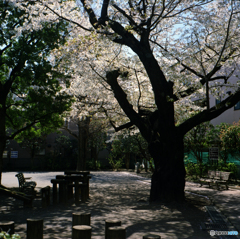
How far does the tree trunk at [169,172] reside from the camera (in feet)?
31.7

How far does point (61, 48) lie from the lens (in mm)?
13523

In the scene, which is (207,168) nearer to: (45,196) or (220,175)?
(220,175)

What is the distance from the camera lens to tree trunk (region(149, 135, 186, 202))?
966 centimetres

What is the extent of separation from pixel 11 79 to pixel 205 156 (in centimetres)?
1483

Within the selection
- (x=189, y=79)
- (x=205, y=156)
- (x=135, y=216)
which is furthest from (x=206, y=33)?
(x=205, y=156)

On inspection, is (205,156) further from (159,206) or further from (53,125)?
(159,206)

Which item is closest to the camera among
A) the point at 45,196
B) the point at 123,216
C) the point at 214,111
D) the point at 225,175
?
the point at 123,216

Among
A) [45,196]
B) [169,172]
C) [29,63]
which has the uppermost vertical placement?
[29,63]

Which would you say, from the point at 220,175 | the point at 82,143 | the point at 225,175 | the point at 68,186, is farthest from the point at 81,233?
the point at 82,143

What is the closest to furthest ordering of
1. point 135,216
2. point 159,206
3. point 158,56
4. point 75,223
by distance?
1. point 75,223
2. point 135,216
3. point 159,206
4. point 158,56

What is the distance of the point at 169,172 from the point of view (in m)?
9.77

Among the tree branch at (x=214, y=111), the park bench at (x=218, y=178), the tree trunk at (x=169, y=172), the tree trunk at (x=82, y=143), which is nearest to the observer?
the tree branch at (x=214, y=111)

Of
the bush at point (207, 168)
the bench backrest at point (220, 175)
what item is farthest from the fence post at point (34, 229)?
the bush at point (207, 168)

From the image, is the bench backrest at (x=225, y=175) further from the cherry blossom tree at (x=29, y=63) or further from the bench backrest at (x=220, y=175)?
the cherry blossom tree at (x=29, y=63)
